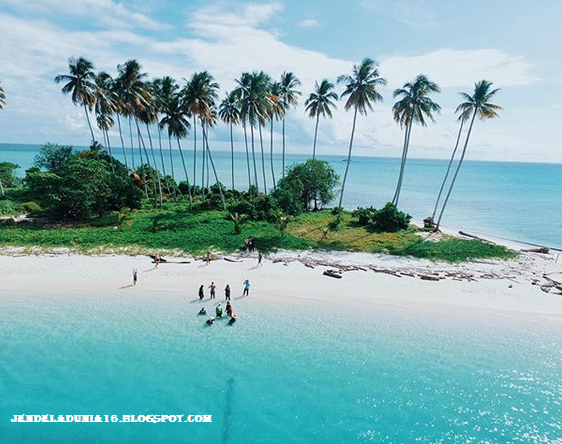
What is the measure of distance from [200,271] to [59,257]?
41.1 ft

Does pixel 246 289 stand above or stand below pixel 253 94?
below

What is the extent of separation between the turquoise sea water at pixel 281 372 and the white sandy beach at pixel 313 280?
1.34 metres

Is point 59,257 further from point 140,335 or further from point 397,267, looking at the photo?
point 397,267

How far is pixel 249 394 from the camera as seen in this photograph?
15555mm

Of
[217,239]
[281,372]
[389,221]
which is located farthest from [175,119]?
[281,372]

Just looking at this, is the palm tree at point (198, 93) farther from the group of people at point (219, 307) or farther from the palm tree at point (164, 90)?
the group of people at point (219, 307)

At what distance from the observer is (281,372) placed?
1706 centimetres

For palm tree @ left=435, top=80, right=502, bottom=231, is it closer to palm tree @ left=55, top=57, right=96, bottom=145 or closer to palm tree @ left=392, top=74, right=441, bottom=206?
palm tree @ left=392, top=74, right=441, bottom=206

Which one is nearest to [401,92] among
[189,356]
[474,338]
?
[474,338]

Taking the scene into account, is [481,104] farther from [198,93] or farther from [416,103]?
[198,93]

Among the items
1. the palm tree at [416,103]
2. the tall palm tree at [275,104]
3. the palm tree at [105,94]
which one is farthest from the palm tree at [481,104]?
the palm tree at [105,94]

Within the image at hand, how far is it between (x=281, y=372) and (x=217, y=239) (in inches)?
764

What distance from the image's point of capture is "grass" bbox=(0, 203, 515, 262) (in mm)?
32844

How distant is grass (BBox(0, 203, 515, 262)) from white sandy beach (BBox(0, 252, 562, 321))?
192 cm
